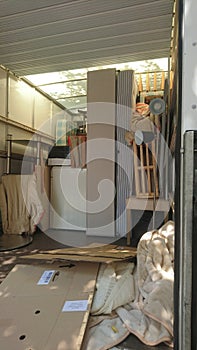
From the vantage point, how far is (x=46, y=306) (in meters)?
2.09

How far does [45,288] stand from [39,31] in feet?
13.5

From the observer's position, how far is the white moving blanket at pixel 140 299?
5.77 ft

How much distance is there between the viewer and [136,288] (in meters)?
2.29

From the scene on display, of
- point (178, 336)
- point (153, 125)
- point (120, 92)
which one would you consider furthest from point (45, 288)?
point (120, 92)

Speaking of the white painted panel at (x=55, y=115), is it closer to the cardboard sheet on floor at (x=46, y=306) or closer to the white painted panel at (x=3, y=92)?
the white painted panel at (x=3, y=92)

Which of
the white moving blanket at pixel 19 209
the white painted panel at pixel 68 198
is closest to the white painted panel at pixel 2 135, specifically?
the white moving blanket at pixel 19 209

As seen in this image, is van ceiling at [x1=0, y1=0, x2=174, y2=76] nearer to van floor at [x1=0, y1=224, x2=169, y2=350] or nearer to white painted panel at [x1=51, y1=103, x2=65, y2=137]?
white painted panel at [x1=51, y1=103, x2=65, y2=137]

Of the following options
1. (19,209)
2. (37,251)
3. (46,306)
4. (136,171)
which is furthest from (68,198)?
(46,306)

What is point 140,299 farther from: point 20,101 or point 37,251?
point 20,101

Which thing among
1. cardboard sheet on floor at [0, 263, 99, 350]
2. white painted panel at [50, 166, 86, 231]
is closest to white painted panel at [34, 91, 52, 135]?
white painted panel at [50, 166, 86, 231]

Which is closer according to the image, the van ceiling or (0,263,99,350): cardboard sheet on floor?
(0,263,99,350): cardboard sheet on floor

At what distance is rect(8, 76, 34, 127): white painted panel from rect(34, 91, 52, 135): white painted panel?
30 centimetres

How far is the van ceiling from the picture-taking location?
3703 millimetres

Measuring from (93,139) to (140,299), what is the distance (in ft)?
10.8
